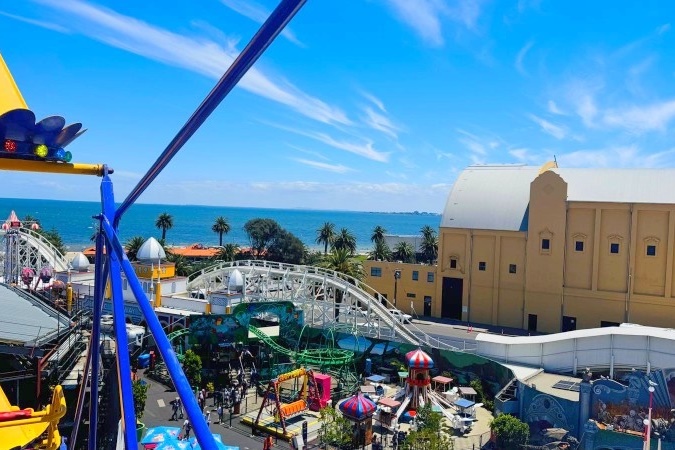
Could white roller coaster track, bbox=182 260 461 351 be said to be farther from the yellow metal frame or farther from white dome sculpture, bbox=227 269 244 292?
the yellow metal frame

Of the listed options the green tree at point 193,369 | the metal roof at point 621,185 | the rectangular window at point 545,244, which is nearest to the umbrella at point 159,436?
the green tree at point 193,369

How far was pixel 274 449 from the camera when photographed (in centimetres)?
2480

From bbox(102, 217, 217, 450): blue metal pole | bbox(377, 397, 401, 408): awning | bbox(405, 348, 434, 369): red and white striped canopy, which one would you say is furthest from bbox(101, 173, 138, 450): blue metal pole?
bbox(405, 348, 434, 369): red and white striped canopy

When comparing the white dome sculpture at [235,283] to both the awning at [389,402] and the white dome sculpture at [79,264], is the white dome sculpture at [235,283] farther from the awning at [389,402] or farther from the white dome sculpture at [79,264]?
the white dome sculpture at [79,264]

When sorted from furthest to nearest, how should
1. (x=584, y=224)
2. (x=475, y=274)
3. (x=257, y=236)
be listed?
(x=257, y=236) < (x=475, y=274) < (x=584, y=224)

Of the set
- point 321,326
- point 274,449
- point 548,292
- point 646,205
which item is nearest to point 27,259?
point 321,326

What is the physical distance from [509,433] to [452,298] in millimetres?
25777

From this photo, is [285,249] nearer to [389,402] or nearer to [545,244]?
[545,244]

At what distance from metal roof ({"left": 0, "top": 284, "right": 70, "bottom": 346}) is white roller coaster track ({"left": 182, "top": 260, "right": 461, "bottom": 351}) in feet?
49.1

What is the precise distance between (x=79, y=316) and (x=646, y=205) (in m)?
37.6

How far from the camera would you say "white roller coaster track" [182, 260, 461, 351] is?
3762 centimetres

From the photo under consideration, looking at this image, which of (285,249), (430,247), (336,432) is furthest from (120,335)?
(285,249)

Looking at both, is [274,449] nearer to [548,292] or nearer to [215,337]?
[215,337]

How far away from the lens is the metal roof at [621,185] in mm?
42028
